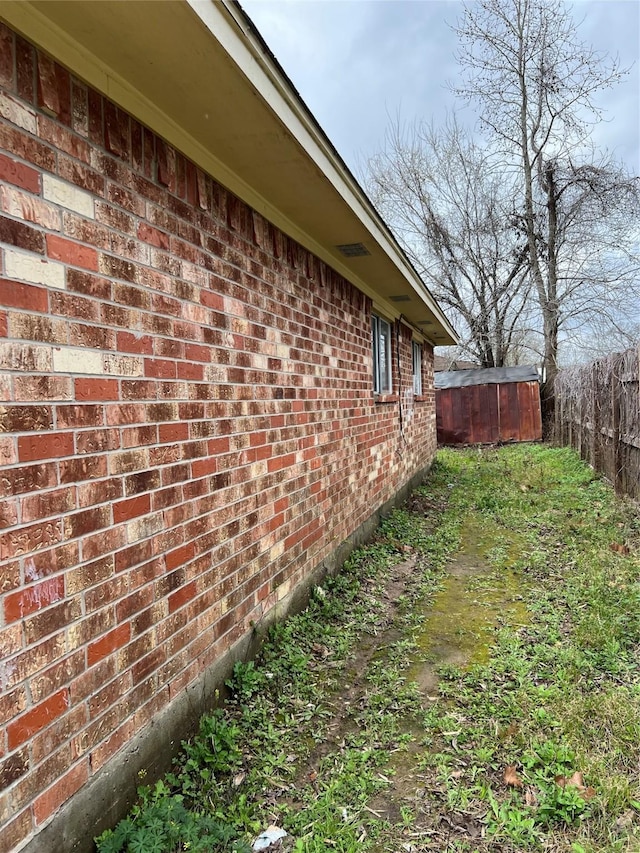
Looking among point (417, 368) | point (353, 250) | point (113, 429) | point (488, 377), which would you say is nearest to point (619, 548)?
point (353, 250)

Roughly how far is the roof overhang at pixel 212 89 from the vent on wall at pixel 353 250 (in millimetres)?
628

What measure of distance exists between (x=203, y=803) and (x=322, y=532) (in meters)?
2.44

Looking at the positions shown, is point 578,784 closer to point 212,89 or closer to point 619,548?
point 212,89

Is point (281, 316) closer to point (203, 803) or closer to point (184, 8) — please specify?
point (184, 8)

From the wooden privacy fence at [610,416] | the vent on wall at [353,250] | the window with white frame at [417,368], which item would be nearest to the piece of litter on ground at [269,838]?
the vent on wall at [353,250]

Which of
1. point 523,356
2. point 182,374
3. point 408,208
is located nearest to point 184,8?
point 182,374

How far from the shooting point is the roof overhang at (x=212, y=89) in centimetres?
170

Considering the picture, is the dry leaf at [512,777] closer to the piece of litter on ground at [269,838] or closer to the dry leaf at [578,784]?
the dry leaf at [578,784]

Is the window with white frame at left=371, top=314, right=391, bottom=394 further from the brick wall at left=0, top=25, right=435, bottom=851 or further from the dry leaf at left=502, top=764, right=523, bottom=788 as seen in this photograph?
the dry leaf at left=502, top=764, right=523, bottom=788

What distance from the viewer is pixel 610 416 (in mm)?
7898

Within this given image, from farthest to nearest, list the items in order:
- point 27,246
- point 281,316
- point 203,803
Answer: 1. point 281,316
2. point 203,803
3. point 27,246

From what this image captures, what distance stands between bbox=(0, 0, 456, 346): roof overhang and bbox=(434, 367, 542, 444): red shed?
13.4 meters

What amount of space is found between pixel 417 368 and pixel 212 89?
343 inches

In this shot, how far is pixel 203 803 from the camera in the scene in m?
2.14
